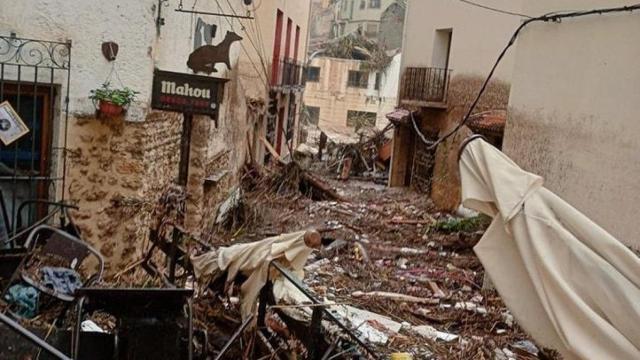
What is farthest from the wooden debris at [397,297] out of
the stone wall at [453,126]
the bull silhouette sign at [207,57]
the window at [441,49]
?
the window at [441,49]

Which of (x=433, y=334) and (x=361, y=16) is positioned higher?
(x=361, y=16)

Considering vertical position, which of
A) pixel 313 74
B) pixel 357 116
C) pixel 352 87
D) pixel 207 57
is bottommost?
pixel 357 116

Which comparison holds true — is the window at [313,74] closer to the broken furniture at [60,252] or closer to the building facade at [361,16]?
the building facade at [361,16]

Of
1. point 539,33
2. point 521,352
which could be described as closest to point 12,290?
point 521,352

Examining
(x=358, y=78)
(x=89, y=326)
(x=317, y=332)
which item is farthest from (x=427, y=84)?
(x=358, y=78)

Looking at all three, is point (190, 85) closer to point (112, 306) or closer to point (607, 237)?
point (112, 306)

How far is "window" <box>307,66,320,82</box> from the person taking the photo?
40.8 meters

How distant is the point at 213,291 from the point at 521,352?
332cm

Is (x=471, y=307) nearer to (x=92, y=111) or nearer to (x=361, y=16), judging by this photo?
(x=92, y=111)

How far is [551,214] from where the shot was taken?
451cm

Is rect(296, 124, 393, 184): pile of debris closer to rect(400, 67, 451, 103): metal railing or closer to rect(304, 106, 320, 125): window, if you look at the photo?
rect(400, 67, 451, 103): metal railing

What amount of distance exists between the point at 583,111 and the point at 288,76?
14868mm

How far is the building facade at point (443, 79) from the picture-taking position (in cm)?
1490

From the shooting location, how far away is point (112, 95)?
7.08 meters
